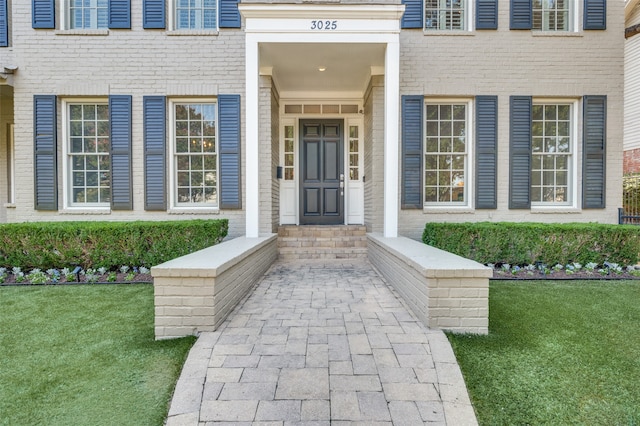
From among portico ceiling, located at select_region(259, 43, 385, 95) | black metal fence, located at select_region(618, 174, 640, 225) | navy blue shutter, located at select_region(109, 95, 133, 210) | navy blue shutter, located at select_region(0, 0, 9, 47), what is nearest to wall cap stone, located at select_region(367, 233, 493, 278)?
portico ceiling, located at select_region(259, 43, 385, 95)

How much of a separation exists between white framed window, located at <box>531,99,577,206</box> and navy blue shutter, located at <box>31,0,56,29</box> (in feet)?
29.5

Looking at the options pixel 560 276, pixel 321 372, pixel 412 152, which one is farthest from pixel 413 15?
pixel 321 372

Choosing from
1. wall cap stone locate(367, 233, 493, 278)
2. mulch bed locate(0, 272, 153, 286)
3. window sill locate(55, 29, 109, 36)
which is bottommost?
mulch bed locate(0, 272, 153, 286)

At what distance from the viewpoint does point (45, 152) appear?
5895 millimetres

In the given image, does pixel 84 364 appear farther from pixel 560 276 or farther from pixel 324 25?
pixel 560 276

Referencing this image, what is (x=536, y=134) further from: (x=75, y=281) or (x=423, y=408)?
(x=75, y=281)

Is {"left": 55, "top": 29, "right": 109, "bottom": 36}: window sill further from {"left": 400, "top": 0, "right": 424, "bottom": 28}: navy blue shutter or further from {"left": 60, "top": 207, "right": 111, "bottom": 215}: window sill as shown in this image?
{"left": 400, "top": 0, "right": 424, "bottom": 28}: navy blue shutter

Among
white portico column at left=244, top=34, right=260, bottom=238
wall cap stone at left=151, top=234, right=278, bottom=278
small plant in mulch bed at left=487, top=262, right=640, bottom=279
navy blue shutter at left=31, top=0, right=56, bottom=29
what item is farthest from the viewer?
navy blue shutter at left=31, top=0, right=56, bottom=29

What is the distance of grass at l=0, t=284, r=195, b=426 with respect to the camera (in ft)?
6.00

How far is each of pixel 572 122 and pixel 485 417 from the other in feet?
21.3

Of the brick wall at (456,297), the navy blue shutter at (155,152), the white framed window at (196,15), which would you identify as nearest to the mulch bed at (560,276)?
the brick wall at (456,297)

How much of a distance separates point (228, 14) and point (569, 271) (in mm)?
7097

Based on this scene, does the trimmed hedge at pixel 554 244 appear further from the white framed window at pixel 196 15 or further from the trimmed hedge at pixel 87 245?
the white framed window at pixel 196 15

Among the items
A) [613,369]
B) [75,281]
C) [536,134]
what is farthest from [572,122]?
[75,281]
